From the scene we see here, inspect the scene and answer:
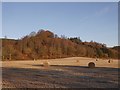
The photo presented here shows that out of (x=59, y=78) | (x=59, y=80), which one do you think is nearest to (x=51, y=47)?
(x=59, y=78)

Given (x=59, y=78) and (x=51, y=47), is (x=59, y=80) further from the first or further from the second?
(x=51, y=47)

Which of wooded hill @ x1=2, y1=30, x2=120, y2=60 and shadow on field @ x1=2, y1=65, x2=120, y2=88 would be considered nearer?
shadow on field @ x1=2, y1=65, x2=120, y2=88

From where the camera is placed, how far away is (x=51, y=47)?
281 feet

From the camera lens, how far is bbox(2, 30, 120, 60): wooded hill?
79.0 metres

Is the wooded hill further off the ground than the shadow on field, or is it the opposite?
the wooded hill

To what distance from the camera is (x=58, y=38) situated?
296ft

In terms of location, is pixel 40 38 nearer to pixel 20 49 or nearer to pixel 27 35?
pixel 27 35

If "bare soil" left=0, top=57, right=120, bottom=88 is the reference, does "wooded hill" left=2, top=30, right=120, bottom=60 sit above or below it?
above

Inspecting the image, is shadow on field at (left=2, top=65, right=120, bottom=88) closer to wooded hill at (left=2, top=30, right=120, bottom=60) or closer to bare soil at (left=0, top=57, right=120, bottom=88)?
bare soil at (left=0, top=57, right=120, bottom=88)

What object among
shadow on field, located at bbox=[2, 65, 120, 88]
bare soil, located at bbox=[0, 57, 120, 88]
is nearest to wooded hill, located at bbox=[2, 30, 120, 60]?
bare soil, located at bbox=[0, 57, 120, 88]

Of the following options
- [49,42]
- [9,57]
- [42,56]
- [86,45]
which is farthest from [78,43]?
[9,57]

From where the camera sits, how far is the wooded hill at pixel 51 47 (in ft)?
259

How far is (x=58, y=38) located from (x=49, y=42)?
388 centimetres

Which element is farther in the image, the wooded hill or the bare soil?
the wooded hill
